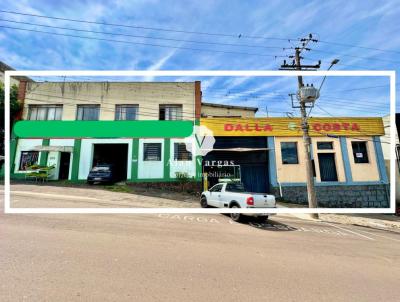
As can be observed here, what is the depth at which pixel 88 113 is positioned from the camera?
20.1 meters

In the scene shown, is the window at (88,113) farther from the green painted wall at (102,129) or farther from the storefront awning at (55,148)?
the storefront awning at (55,148)

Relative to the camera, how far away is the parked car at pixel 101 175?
1684cm

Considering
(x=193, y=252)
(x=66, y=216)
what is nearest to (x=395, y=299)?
(x=193, y=252)

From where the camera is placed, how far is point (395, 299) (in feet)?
11.7

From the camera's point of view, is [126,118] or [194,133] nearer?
[194,133]

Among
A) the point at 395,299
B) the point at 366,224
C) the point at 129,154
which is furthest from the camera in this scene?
the point at 129,154

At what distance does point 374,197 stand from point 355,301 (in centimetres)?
1765

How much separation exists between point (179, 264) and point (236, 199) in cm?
525

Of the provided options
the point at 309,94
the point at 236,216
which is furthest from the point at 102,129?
the point at 309,94

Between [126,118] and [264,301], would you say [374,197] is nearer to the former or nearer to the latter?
[264,301]

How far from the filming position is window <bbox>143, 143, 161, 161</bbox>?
18469mm

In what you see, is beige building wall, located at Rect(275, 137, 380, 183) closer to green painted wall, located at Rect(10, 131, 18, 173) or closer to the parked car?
the parked car

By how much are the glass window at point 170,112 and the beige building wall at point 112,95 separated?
393 mm

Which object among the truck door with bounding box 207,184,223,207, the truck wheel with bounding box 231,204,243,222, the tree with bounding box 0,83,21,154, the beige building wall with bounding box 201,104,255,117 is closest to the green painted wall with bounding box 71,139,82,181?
the tree with bounding box 0,83,21,154
